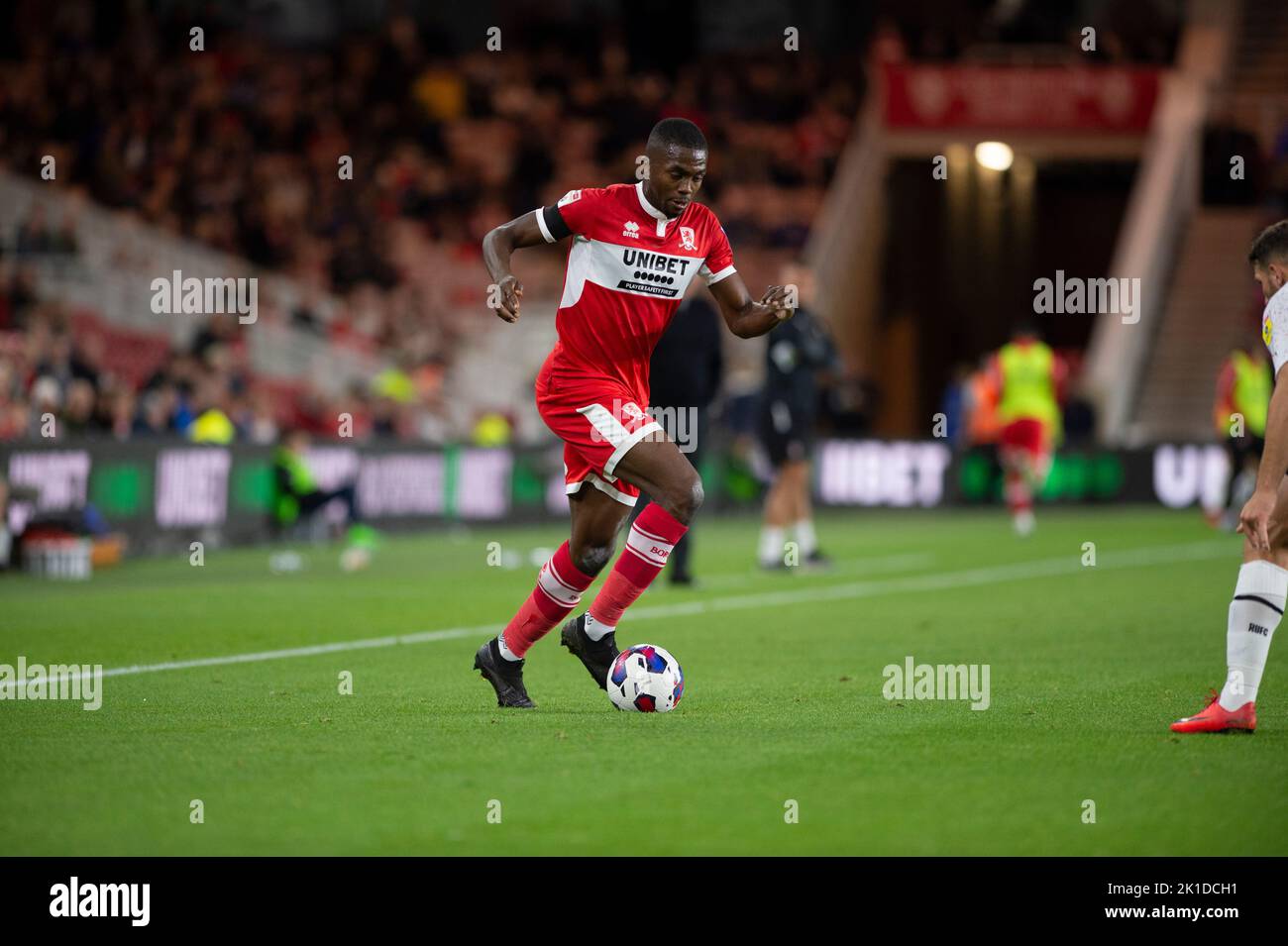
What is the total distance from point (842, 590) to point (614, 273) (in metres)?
7.11

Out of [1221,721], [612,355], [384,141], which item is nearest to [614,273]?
→ [612,355]

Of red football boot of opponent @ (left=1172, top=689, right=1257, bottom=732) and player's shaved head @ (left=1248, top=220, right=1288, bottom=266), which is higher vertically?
player's shaved head @ (left=1248, top=220, right=1288, bottom=266)

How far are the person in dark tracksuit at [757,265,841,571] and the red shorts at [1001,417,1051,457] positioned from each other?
7.00 m

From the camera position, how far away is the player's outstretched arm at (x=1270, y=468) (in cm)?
687

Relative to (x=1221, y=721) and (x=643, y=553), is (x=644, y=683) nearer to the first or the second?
(x=643, y=553)

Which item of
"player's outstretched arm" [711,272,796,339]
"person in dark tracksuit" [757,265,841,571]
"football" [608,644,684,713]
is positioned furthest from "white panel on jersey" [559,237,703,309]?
"person in dark tracksuit" [757,265,841,571]

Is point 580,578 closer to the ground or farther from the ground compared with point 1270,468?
closer to the ground

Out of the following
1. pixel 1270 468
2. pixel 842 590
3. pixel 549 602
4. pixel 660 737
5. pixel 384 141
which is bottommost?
pixel 660 737

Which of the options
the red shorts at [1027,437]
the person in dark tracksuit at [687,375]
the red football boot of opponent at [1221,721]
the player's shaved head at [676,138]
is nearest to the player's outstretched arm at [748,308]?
the player's shaved head at [676,138]

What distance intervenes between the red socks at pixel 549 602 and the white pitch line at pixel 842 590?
238cm

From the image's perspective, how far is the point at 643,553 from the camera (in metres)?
8.10

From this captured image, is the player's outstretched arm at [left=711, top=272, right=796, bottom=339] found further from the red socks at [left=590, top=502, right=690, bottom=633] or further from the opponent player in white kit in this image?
the opponent player in white kit

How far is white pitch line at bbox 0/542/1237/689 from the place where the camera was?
33.4 ft

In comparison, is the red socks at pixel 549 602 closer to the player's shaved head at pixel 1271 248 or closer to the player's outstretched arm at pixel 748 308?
the player's outstretched arm at pixel 748 308
